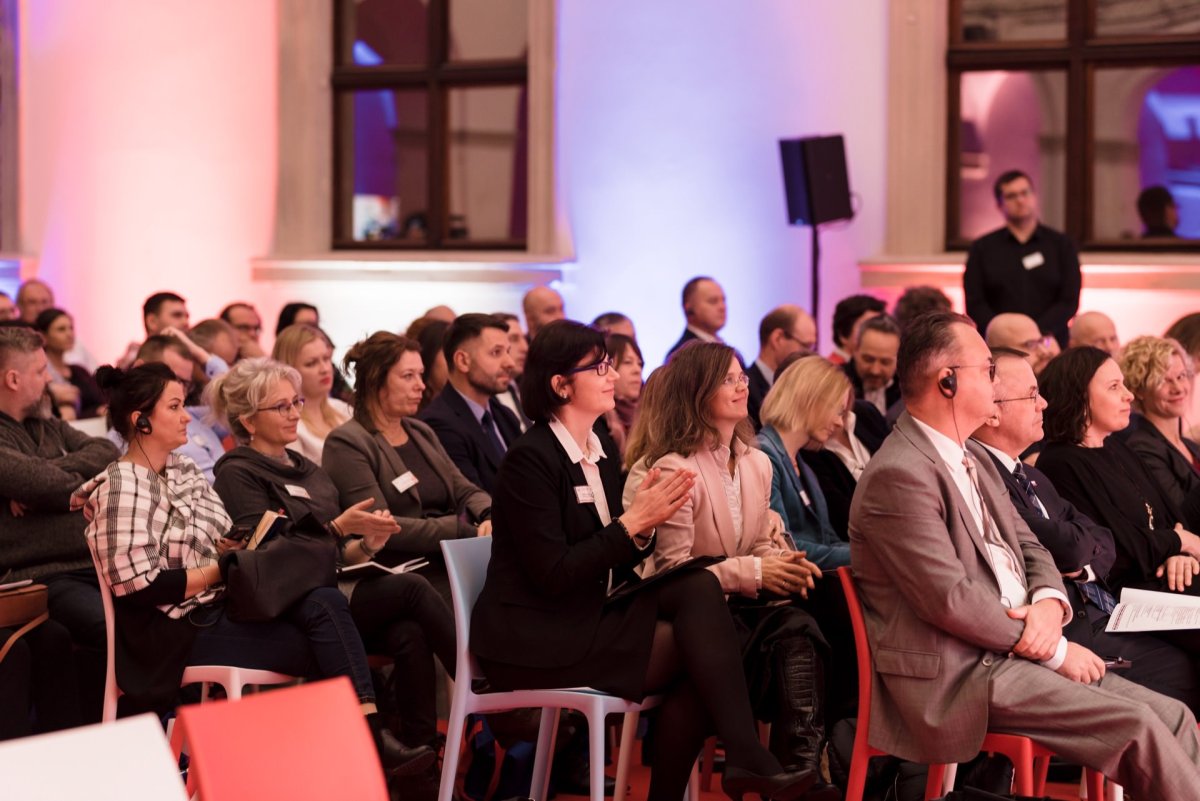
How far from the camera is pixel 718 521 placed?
401 cm

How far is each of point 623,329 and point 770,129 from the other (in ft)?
7.75

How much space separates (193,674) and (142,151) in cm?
632

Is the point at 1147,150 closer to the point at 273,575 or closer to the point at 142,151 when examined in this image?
the point at 142,151

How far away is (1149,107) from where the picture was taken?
8656 millimetres

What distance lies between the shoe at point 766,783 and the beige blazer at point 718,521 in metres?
0.55

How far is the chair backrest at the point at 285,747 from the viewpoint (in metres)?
2.04

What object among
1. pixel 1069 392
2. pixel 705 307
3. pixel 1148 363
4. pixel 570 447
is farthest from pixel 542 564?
pixel 705 307

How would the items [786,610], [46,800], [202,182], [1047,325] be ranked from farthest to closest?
[202,182]
[1047,325]
[786,610]
[46,800]

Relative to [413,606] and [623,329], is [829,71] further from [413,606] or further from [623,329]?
[413,606]

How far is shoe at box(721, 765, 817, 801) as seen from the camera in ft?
11.1

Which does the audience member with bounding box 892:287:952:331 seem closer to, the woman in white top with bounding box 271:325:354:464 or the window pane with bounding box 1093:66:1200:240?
the window pane with bounding box 1093:66:1200:240

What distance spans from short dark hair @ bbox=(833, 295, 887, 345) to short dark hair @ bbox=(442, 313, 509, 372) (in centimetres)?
236

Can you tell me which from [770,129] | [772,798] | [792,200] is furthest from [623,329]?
[772,798]

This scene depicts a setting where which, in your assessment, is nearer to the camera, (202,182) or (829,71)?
(829,71)
